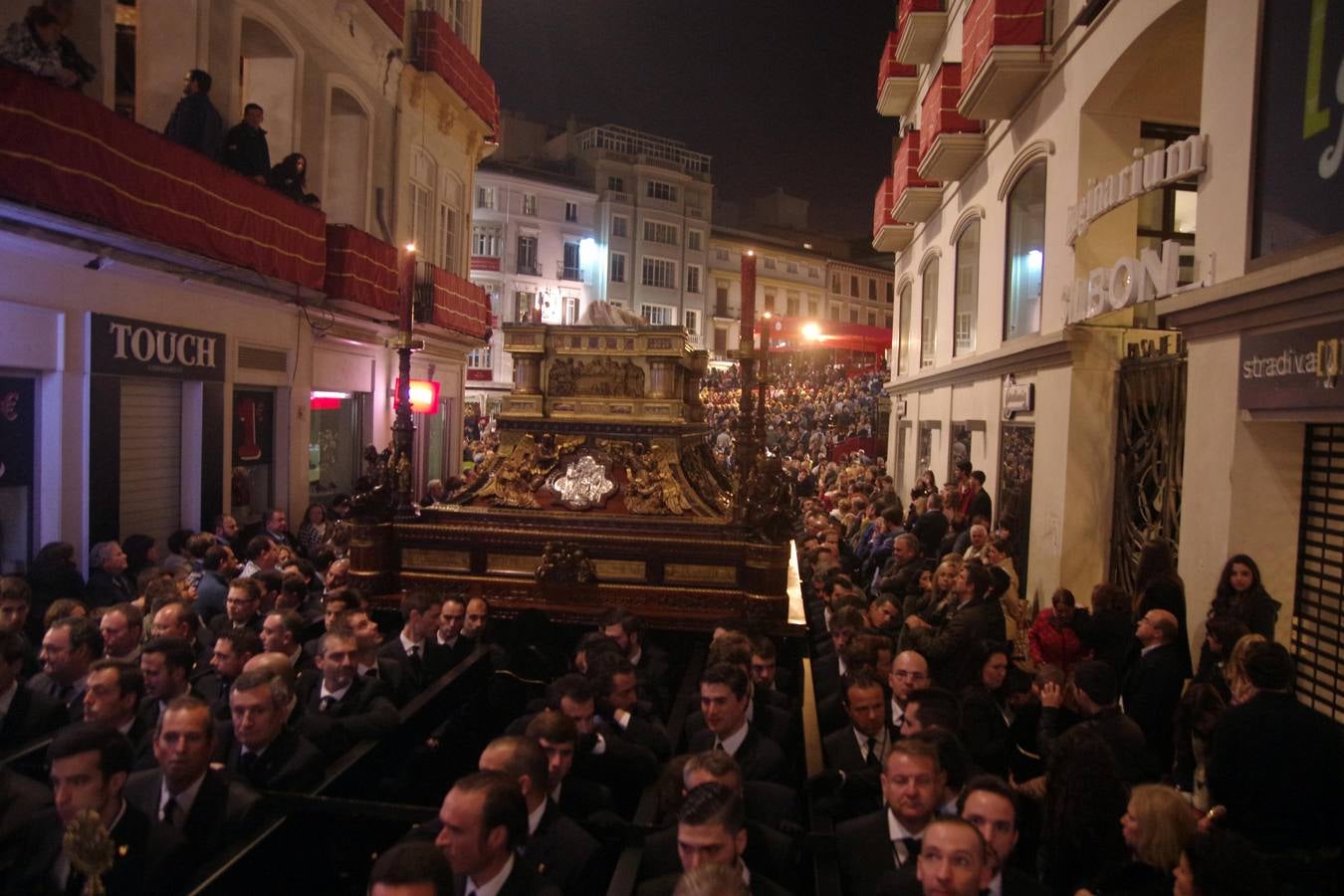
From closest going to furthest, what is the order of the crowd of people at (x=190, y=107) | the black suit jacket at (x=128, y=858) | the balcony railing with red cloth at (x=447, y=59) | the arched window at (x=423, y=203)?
the black suit jacket at (x=128, y=858) < the crowd of people at (x=190, y=107) < the balcony railing with red cloth at (x=447, y=59) < the arched window at (x=423, y=203)

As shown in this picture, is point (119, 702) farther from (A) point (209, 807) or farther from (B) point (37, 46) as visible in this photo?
(B) point (37, 46)

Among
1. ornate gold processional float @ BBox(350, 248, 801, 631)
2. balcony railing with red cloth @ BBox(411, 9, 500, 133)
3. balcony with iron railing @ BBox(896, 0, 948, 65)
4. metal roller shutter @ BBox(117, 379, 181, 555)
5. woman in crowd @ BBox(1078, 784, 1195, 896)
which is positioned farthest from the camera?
balcony with iron railing @ BBox(896, 0, 948, 65)

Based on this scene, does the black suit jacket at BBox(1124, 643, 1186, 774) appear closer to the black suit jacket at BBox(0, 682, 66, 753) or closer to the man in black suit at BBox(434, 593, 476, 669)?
the man in black suit at BBox(434, 593, 476, 669)

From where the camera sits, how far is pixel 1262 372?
18.6 ft

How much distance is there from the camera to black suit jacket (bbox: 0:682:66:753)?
4328 millimetres

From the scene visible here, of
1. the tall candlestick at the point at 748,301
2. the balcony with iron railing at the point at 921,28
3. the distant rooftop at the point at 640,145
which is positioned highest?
the distant rooftop at the point at 640,145

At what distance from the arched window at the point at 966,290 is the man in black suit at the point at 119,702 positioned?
12.5 m

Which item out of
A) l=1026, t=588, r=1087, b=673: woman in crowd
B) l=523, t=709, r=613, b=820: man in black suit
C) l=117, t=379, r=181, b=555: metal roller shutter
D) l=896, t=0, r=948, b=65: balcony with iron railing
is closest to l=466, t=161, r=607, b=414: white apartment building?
l=896, t=0, r=948, b=65: balcony with iron railing

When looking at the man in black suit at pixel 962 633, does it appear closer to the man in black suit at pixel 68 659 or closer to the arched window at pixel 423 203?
the man in black suit at pixel 68 659

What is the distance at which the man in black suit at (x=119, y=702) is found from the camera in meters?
4.03

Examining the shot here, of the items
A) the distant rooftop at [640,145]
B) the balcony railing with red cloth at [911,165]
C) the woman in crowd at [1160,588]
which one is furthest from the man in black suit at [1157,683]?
the distant rooftop at [640,145]

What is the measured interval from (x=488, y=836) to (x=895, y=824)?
5.30ft

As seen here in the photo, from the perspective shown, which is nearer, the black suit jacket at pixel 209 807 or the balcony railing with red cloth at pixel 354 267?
the black suit jacket at pixel 209 807

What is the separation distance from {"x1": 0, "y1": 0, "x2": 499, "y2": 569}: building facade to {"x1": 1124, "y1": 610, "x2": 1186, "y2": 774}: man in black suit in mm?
5503
